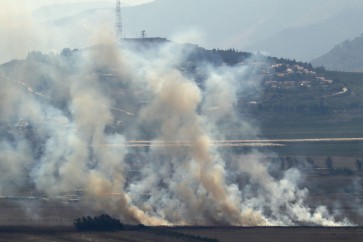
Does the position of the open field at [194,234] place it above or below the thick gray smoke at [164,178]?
below

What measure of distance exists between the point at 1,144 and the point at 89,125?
2747 cm

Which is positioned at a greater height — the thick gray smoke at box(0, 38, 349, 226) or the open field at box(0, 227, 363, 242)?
the thick gray smoke at box(0, 38, 349, 226)

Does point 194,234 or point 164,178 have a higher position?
point 164,178

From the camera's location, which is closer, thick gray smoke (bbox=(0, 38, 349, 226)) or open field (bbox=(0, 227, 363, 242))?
open field (bbox=(0, 227, 363, 242))

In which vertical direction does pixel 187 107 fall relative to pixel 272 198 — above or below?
above

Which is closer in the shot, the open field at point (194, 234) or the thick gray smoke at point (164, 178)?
the open field at point (194, 234)

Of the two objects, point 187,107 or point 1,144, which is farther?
point 1,144

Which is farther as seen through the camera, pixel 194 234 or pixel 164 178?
pixel 164 178

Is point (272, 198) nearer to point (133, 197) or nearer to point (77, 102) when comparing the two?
point (133, 197)

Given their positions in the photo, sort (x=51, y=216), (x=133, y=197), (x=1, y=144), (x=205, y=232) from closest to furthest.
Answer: (x=205, y=232) → (x=51, y=216) → (x=133, y=197) → (x=1, y=144)

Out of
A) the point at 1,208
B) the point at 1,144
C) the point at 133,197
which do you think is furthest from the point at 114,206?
the point at 1,144

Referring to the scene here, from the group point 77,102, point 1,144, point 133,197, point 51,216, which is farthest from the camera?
point 1,144

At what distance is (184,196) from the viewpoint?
518 feet


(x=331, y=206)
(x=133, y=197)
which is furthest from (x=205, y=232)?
(x=331, y=206)
